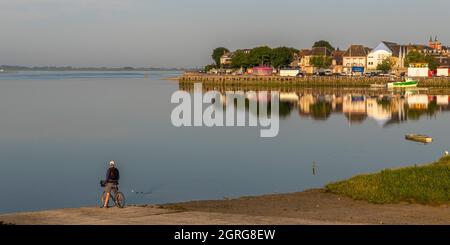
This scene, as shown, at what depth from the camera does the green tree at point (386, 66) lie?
181 meters

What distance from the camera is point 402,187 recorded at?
26.5 m

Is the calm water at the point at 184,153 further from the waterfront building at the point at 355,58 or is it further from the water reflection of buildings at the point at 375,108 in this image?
the waterfront building at the point at 355,58

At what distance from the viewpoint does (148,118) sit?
77250 millimetres

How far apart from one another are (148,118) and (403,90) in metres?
80.9

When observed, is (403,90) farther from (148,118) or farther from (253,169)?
(253,169)

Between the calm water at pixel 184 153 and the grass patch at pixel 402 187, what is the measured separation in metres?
5.73

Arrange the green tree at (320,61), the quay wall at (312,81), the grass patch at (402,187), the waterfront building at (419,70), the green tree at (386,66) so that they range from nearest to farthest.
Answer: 1. the grass patch at (402,187)
2. the quay wall at (312,81)
3. the waterfront building at (419,70)
4. the green tree at (386,66)
5. the green tree at (320,61)

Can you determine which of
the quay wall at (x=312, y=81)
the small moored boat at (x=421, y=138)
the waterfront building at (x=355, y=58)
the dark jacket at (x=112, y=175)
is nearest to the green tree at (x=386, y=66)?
the waterfront building at (x=355, y=58)

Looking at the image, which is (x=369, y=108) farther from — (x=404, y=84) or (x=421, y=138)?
(x=404, y=84)

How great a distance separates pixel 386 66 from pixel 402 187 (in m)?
159

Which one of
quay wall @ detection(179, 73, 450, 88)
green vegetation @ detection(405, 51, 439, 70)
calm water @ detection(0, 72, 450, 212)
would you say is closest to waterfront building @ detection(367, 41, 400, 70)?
green vegetation @ detection(405, 51, 439, 70)

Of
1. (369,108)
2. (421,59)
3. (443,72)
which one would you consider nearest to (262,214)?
(369,108)
